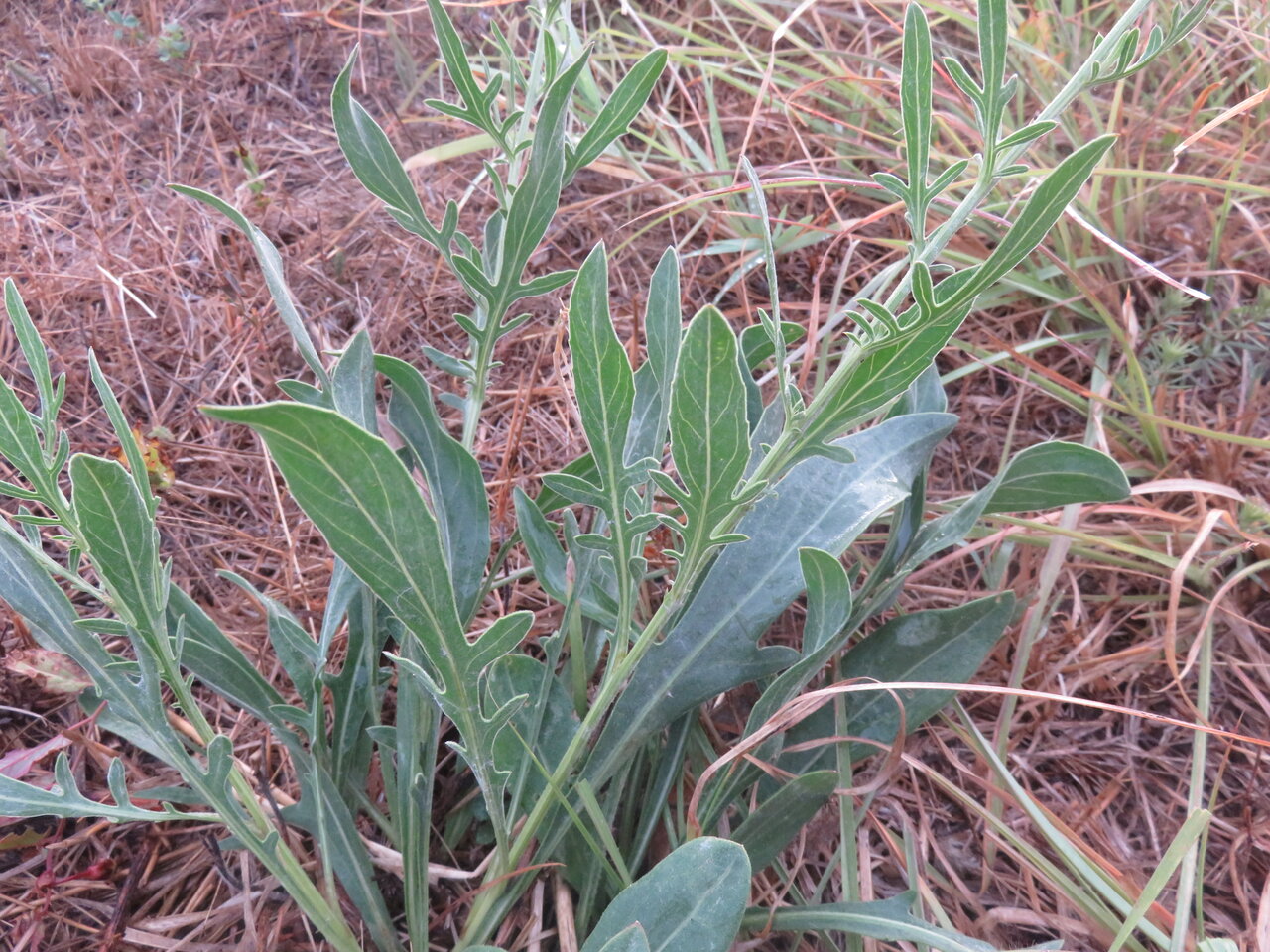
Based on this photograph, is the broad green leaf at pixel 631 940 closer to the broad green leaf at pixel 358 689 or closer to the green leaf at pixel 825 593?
the green leaf at pixel 825 593

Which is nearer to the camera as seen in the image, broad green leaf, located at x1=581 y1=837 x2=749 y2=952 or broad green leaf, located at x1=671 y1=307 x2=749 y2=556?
broad green leaf, located at x1=671 y1=307 x2=749 y2=556

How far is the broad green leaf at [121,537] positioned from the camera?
1.96 ft

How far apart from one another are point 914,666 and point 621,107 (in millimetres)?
669

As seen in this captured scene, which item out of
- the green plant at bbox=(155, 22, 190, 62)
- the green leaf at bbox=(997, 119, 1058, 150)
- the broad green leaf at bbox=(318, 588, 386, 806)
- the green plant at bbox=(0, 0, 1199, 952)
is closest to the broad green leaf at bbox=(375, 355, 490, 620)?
the green plant at bbox=(0, 0, 1199, 952)

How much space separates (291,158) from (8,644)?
4.25 ft

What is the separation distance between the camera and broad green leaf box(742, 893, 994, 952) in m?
0.78

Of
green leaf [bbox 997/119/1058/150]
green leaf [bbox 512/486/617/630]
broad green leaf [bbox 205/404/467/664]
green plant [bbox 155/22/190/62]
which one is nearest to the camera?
broad green leaf [bbox 205/404/467/664]

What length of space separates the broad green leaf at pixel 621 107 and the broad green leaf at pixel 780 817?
632 millimetres

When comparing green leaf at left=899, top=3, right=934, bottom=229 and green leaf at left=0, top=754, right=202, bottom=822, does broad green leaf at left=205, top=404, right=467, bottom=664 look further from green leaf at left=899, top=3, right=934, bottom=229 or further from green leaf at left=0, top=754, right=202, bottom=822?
green leaf at left=899, top=3, right=934, bottom=229

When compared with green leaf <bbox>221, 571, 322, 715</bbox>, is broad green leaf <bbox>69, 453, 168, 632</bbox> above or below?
above

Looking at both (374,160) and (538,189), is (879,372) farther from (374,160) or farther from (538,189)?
(374,160)

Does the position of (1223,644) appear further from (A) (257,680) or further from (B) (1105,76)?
(A) (257,680)

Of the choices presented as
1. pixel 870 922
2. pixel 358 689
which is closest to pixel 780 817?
pixel 870 922

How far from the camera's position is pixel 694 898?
69cm
